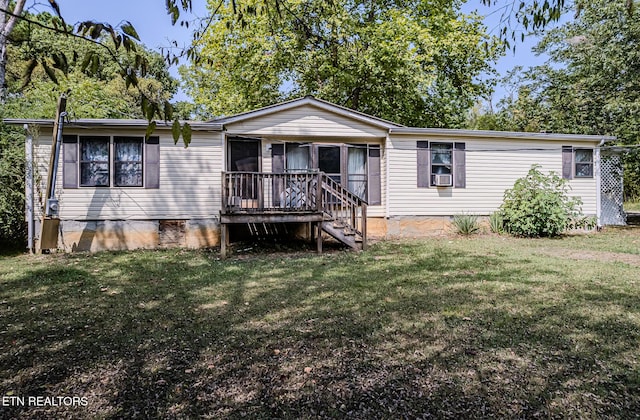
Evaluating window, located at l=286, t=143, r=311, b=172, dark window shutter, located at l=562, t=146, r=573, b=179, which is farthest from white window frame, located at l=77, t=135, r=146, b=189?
dark window shutter, located at l=562, t=146, r=573, b=179

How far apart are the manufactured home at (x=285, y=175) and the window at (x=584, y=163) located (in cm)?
3

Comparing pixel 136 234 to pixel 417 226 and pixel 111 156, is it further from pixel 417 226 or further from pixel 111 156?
pixel 417 226

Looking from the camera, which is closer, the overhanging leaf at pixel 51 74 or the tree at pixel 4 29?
the overhanging leaf at pixel 51 74

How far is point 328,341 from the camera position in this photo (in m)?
3.19

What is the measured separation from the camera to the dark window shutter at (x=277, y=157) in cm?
970

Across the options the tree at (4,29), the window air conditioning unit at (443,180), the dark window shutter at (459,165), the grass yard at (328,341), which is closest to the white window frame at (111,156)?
the tree at (4,29)

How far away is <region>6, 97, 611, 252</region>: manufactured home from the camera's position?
8.25 m

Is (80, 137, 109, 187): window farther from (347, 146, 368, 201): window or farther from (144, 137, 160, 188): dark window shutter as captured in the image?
(347, 146, 368, 201): window

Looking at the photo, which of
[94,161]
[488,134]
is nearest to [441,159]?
[488,134]

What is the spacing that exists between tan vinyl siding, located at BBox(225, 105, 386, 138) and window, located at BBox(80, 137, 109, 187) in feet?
9.22

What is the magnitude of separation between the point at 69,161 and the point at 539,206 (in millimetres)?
11155

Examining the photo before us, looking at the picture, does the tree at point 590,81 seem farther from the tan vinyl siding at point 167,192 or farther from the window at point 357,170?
the tan vinyl siding at point 167,192

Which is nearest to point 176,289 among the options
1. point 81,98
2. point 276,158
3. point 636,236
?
point 276,158

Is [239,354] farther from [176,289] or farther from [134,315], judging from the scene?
[176,289]
